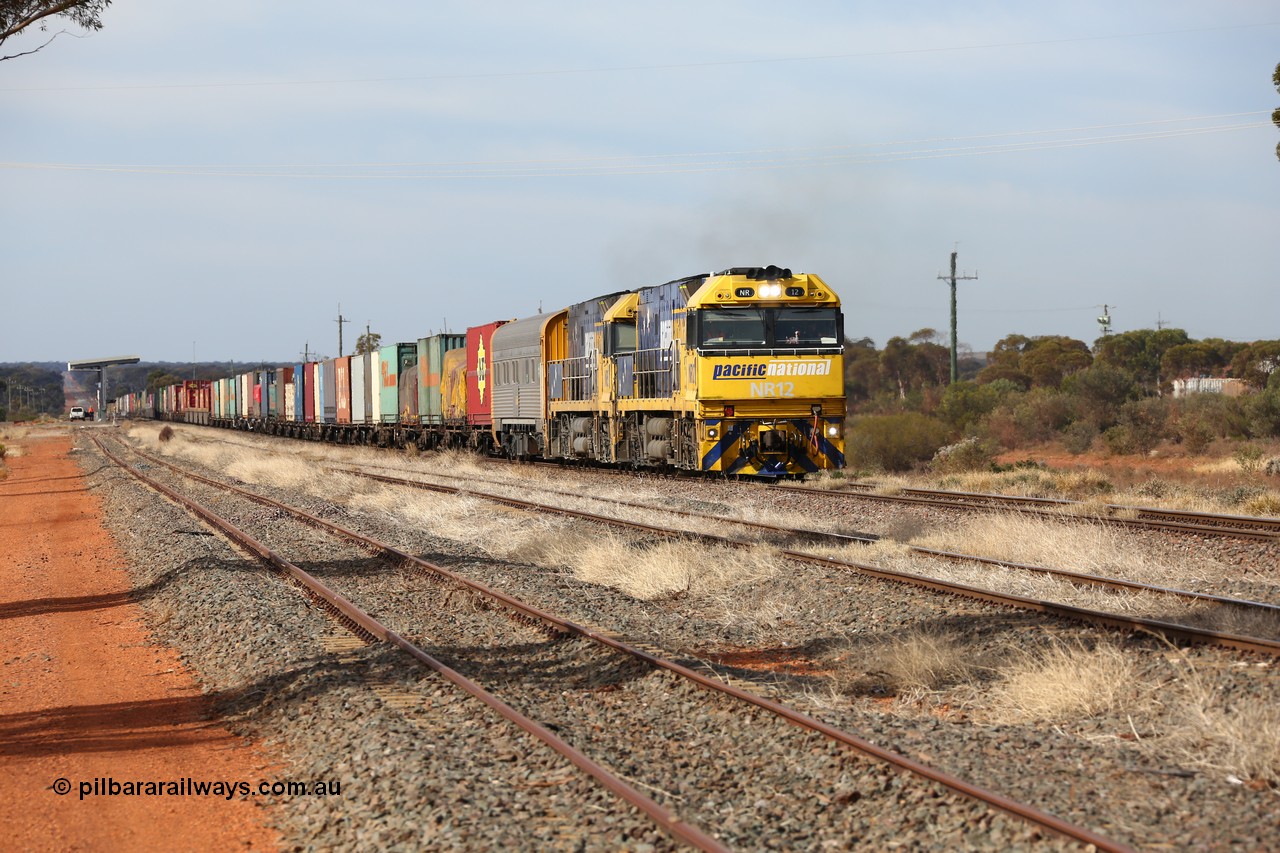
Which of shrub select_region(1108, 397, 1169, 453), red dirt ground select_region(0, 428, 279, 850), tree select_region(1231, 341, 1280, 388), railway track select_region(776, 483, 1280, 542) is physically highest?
tree select_region(1231, 341, 1280, 388)

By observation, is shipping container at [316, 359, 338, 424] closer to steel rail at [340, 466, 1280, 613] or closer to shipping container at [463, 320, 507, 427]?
shipping container at [463, 320, 507, 427]

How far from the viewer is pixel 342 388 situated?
50.3 meters

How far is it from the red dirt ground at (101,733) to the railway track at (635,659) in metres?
1.46

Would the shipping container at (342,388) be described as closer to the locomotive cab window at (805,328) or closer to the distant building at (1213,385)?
the locomotive cab window at (805,328)

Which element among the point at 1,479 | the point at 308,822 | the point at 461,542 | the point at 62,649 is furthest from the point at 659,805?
the point at 1,479

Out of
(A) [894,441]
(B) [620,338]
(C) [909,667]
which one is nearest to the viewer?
(C) [909,667]

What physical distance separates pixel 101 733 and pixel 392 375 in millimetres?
36617

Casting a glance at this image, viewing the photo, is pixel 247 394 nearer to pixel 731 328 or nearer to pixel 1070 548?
pixel 731 328

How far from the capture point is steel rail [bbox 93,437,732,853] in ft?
16.0

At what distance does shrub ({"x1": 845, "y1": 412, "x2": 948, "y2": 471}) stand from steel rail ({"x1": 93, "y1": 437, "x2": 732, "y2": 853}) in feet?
66.4

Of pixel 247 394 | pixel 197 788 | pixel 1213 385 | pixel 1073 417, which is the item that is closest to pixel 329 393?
pixel 247 394

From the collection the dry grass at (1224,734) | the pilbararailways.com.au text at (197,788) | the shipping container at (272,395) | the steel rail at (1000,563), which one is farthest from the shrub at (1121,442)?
the shipping container at (272,395)

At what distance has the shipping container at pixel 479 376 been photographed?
3294 centimetres

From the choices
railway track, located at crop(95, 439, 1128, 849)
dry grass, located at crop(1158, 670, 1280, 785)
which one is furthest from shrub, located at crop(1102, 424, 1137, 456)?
dry grass, located at crop(1158, 670, 1280, 785)
